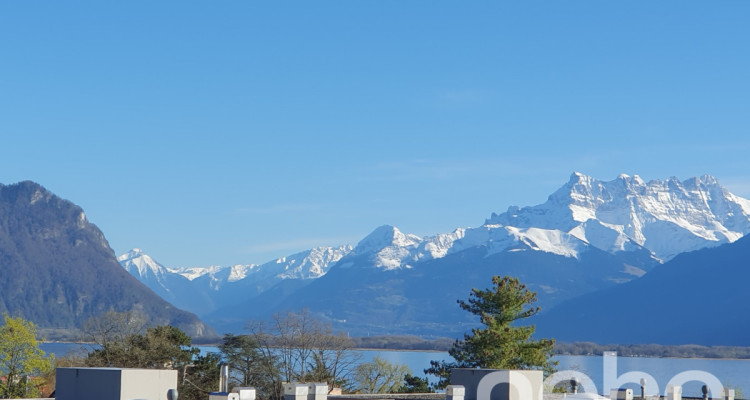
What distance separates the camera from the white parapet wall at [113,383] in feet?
90.8

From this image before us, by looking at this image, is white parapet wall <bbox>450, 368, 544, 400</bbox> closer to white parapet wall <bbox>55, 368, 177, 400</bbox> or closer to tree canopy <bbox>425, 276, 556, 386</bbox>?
white parapet wall <bbox>55, 368, 177, 400</bbox>

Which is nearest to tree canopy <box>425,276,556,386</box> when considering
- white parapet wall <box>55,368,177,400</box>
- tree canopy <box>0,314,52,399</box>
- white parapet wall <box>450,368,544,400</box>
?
tree canopy <box>0,314,52,399</box>

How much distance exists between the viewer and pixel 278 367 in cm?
7794

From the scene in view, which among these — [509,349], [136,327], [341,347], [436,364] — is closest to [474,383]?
[509,349]

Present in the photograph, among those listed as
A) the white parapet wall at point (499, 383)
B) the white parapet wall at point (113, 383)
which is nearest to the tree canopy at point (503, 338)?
the white parapet wall at point (499, 383)

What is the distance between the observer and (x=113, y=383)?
27.8 meters

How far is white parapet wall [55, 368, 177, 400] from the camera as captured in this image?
27.7 metres

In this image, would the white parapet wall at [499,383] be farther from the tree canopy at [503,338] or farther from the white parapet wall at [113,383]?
the tree canopy at [503,338]

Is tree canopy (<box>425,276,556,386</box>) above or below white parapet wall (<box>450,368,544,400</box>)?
above

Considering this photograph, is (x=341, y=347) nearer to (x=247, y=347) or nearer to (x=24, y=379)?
(x=247, y=347)

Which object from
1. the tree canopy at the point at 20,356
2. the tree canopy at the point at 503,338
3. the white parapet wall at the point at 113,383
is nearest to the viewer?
the white parapet wall at the point at 113,383

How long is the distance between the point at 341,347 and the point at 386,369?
91.7ft

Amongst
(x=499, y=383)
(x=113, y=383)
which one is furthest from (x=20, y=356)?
(x=113, y=383)

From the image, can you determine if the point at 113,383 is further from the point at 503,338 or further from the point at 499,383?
the point at 503,338
